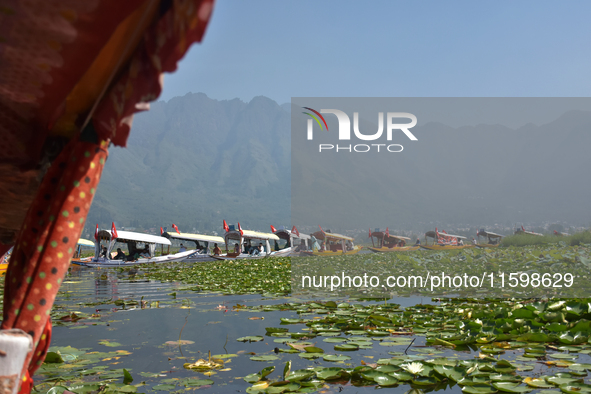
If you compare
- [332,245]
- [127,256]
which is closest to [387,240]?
[332,245]

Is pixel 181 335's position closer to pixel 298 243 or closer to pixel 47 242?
pixel 47 242

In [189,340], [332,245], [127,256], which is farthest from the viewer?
[332,245]

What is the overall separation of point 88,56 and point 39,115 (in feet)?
1.67

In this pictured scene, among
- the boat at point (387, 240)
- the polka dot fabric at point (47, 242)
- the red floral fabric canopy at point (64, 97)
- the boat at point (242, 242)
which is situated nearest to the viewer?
the red floral fabric canopy at point (64, 97)

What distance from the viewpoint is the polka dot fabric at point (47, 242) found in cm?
151

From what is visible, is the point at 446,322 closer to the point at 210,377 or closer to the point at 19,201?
the point at 210,377

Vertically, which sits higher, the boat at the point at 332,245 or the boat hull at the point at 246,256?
the boat at the point at 332,245

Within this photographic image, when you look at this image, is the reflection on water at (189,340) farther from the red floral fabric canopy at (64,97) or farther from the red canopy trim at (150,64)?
the red canopy trim at (150,64)

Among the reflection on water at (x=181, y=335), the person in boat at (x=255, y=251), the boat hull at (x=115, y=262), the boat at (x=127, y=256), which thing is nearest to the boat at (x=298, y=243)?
the person in boat at (x=255, y=251)

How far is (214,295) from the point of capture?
8734mm

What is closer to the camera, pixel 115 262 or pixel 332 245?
pixel 115 262

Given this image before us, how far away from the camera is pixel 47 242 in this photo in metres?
1.54

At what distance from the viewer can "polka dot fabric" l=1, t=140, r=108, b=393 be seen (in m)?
1.51

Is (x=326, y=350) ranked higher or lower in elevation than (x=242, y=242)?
lower
